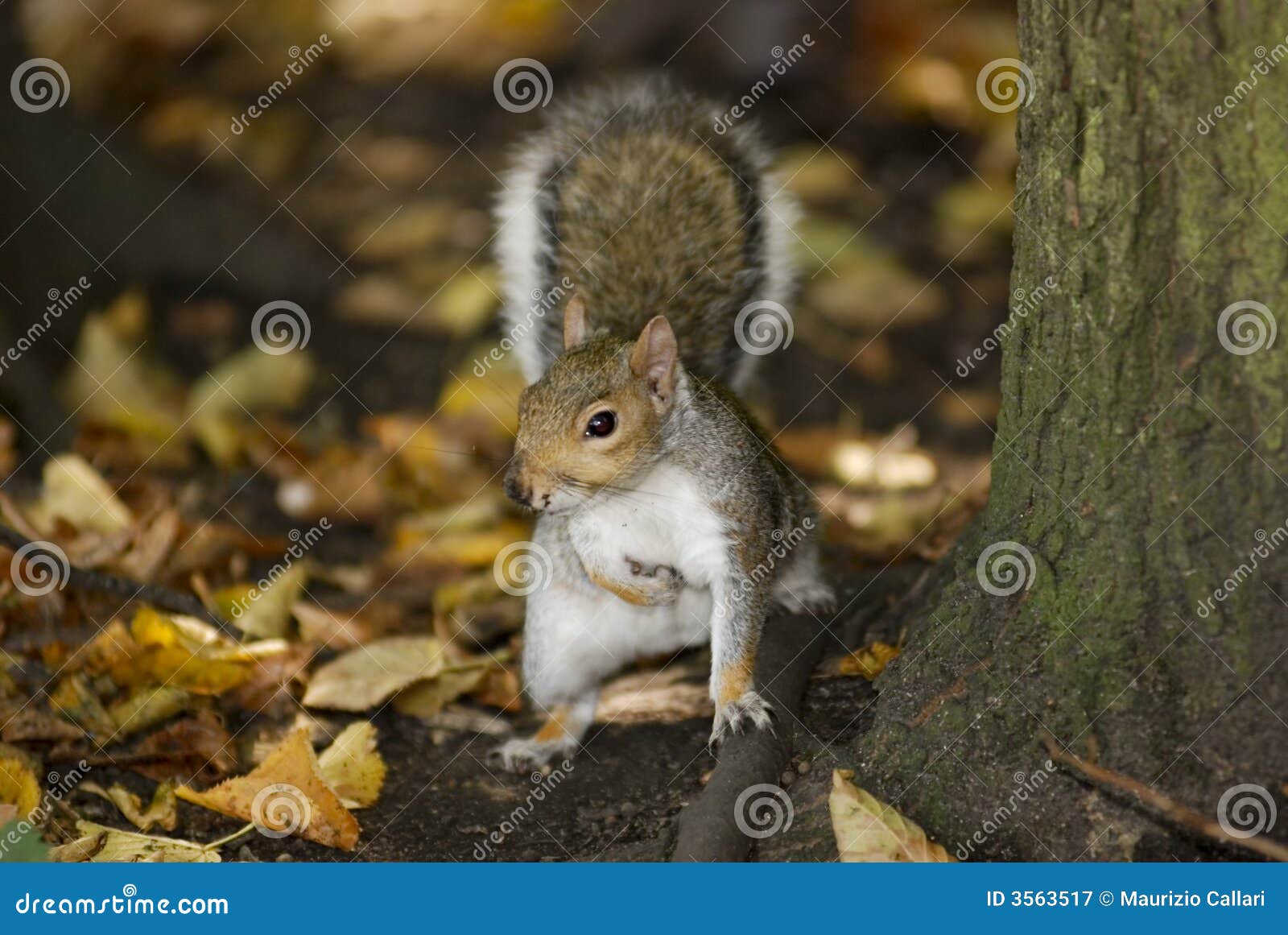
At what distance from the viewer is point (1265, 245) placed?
5.09 feet

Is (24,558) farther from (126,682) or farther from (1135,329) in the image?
(1135,329)

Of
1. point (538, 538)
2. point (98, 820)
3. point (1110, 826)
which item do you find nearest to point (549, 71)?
point (538, 538)

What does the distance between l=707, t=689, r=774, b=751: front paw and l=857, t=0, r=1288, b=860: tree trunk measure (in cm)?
19

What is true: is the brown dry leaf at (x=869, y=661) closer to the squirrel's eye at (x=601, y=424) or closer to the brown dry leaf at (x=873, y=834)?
the brown dry leaf at (x=873, y=834)

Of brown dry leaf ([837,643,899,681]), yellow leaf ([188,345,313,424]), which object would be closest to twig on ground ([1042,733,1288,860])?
brown dry leaf ([837,643,899,681])

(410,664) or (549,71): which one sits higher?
(549,71)

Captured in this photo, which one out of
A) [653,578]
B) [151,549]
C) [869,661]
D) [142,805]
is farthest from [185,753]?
[869,661]

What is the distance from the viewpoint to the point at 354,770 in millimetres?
2117

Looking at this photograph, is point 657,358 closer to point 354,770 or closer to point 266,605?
point 354,770

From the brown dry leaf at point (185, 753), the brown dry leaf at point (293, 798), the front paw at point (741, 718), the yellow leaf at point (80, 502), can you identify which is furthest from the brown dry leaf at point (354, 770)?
the yellow leaf at point (80, 502)

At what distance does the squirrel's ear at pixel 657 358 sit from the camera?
2029mm

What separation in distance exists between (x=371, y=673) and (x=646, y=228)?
3.14 ft

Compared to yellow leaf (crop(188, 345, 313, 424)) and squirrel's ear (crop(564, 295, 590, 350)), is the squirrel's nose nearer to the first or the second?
squirrel's ear (crop(564, 295, 590, 350))

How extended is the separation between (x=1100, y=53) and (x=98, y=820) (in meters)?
1.76
